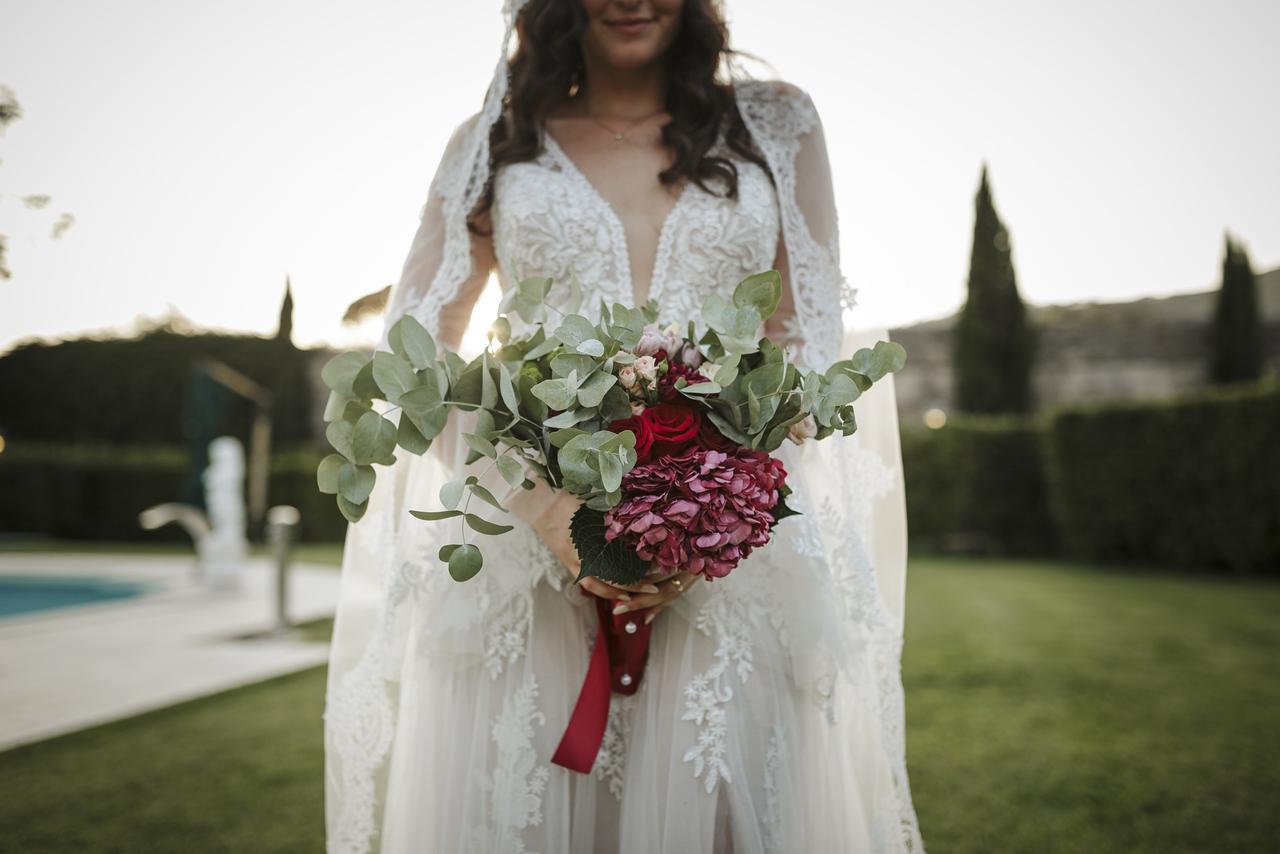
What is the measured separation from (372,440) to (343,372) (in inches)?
4.0

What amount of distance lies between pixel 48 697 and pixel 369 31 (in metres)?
3.86

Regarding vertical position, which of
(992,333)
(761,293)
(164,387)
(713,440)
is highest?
(992,333)

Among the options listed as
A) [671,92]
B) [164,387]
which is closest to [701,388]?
[671,92]

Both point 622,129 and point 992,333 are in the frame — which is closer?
point 622,129

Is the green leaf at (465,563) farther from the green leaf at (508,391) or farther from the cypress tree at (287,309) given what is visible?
the cypress tree at (287,309)

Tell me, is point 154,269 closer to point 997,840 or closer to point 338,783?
point 338,783

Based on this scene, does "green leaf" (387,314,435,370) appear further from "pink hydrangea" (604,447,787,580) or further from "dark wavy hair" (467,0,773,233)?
"dark wavy hair" (467,0,773,233)

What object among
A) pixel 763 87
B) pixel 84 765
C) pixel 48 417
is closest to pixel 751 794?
pixel 763 87

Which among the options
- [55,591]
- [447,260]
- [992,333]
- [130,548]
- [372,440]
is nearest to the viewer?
[372,440]

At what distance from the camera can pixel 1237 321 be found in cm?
1566

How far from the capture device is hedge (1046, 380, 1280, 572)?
347 inches

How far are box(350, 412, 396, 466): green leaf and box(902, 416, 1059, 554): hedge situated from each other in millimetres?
12910

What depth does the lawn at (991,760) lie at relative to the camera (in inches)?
104

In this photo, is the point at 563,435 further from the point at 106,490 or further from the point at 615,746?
the point at 106,490
